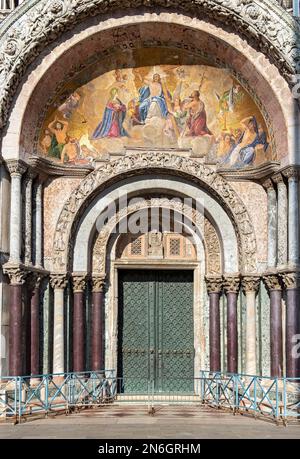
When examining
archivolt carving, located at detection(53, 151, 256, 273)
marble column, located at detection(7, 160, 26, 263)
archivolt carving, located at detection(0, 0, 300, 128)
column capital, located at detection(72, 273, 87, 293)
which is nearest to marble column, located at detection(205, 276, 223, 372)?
archivolt carving, located at detection(53, 151, 256, 273)

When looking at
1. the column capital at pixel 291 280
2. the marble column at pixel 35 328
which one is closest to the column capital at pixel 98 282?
the marble column at pixel 35 328

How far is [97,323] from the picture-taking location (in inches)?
720

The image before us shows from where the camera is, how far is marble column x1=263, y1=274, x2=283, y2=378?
56.9 ft

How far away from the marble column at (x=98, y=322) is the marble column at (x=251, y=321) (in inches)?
129

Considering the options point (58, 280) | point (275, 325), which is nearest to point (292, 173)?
point (275, 325)

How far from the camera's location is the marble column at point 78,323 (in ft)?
58.9

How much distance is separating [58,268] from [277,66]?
652cm

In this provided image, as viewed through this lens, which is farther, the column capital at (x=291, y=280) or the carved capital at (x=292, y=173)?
the carved capital at (x=292, y=173)

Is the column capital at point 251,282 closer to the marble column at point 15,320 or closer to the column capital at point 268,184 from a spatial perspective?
the column capital at point 268,184

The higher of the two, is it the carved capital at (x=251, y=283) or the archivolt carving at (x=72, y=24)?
the archivolt carving at (x=72, y=24)

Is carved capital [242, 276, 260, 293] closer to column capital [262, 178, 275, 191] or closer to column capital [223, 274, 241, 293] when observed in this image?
column capital [223, 274, 241, 293]

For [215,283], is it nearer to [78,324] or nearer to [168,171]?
[168,171]

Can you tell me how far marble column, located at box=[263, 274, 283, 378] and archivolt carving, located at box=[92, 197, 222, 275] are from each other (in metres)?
1.57
